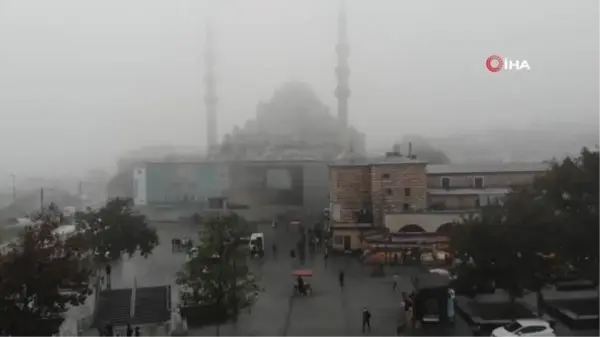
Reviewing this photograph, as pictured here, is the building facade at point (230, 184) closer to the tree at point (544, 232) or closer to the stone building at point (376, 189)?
the stone building at point (376, 189)

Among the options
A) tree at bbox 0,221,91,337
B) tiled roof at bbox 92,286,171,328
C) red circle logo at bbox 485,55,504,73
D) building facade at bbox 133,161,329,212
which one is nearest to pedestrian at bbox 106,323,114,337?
tiled roof at bbox 92,286,171,328

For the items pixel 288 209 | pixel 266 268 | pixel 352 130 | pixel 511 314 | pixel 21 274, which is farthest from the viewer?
pixel 352 130

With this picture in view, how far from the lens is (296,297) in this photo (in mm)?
5547

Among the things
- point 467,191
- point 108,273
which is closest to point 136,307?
point 108,273

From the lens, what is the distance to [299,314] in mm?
4945

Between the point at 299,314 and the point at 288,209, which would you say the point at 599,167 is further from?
the point at 288,209

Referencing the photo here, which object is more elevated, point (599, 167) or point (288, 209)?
point (599, 167)

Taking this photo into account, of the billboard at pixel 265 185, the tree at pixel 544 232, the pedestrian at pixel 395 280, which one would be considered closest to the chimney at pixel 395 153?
the billboard at pixel 265 185

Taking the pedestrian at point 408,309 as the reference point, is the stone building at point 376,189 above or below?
above

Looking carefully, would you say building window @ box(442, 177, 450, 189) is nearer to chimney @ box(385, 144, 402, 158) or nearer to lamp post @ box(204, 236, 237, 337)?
chimney @ box(385, 144, 402, 158)

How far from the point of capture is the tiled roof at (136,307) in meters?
4.75

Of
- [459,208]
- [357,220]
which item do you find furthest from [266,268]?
[459,208]

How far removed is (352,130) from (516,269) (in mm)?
3626

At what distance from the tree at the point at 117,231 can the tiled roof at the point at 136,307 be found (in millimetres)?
608
